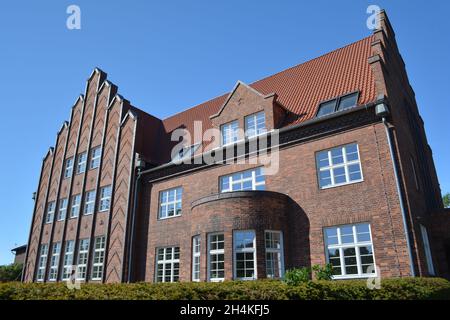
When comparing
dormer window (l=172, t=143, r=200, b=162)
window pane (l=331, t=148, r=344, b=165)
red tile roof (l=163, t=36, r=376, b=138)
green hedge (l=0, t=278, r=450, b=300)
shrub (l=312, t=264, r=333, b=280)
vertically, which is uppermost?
red tile roof (l=163, t=36, r=376, b=138)

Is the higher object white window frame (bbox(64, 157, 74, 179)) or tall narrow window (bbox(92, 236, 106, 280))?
white window frame (bbox(64, 157, 74, 179))

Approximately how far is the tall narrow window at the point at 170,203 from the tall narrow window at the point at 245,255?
17.7 feet

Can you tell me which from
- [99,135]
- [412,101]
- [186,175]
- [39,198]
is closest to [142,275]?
[186,175]

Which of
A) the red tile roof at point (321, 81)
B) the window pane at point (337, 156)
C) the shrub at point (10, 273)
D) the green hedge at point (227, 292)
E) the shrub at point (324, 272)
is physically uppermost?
the red tile roof at point (321, 81)

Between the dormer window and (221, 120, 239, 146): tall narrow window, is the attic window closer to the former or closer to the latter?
(221, 120, 239, 146): tall narrow window

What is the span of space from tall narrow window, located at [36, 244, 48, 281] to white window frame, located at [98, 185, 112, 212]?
6.20m

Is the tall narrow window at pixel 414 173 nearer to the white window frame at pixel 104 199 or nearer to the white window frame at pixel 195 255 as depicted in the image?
the white window frame at pixel 195 255

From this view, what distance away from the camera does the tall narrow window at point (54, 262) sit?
23.4 m

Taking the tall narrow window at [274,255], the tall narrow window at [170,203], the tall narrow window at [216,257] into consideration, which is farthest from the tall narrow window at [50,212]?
the tall narrow window at [274,255]

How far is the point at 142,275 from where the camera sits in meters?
19.2

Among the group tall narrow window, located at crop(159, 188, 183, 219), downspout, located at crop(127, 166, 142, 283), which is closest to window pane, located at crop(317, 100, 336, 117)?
tall narrow window, located at crop(159, 188, 183, 219)

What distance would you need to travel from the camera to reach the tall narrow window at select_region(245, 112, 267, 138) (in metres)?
17.1
